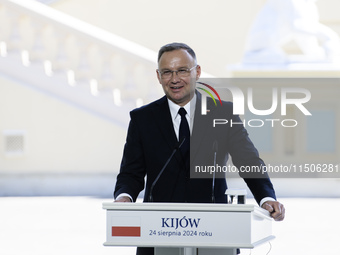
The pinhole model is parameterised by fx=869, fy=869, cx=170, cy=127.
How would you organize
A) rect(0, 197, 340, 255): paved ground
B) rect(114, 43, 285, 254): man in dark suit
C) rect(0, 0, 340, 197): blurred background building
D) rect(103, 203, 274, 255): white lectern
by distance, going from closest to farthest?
rect(103, 203, 274, 255): white lectern < rect(114, 43, 285, 254): man in dark suit < rect(0, 197, 340, 255): paved ground < rect(0, 0, 340, 197): blurred background building

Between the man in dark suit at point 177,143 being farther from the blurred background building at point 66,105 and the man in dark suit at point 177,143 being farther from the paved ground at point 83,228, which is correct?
the blurred background building at point 66,105

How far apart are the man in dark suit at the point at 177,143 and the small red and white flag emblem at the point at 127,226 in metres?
0.29

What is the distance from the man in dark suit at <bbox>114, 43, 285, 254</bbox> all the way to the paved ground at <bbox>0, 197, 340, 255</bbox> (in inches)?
113

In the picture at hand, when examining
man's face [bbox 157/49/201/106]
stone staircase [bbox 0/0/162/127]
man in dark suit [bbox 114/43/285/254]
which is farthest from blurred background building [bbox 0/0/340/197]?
man's face [bbox 157/49/201/106]

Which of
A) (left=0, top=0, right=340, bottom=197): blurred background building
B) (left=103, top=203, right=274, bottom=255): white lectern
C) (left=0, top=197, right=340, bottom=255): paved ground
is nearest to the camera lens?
(left=103, top=203, right=274, bottom=255): white lectern

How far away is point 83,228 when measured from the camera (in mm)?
7203

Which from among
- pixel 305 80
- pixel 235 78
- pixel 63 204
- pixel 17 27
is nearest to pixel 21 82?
pixel 17 27

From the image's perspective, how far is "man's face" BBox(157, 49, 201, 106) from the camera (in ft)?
9.73

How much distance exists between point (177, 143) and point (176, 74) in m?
0.23

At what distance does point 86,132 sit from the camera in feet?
30.3

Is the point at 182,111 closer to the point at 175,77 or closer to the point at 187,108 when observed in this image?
the point at 187,108

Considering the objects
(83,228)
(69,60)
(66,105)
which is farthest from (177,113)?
(69,60)

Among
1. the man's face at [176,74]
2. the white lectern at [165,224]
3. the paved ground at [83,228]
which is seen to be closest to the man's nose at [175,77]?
the man's face at [176,74]

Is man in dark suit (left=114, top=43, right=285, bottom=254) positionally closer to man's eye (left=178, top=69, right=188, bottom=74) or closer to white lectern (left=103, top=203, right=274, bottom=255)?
man's eye (left=178, top=69, right=188, bottom=74)
